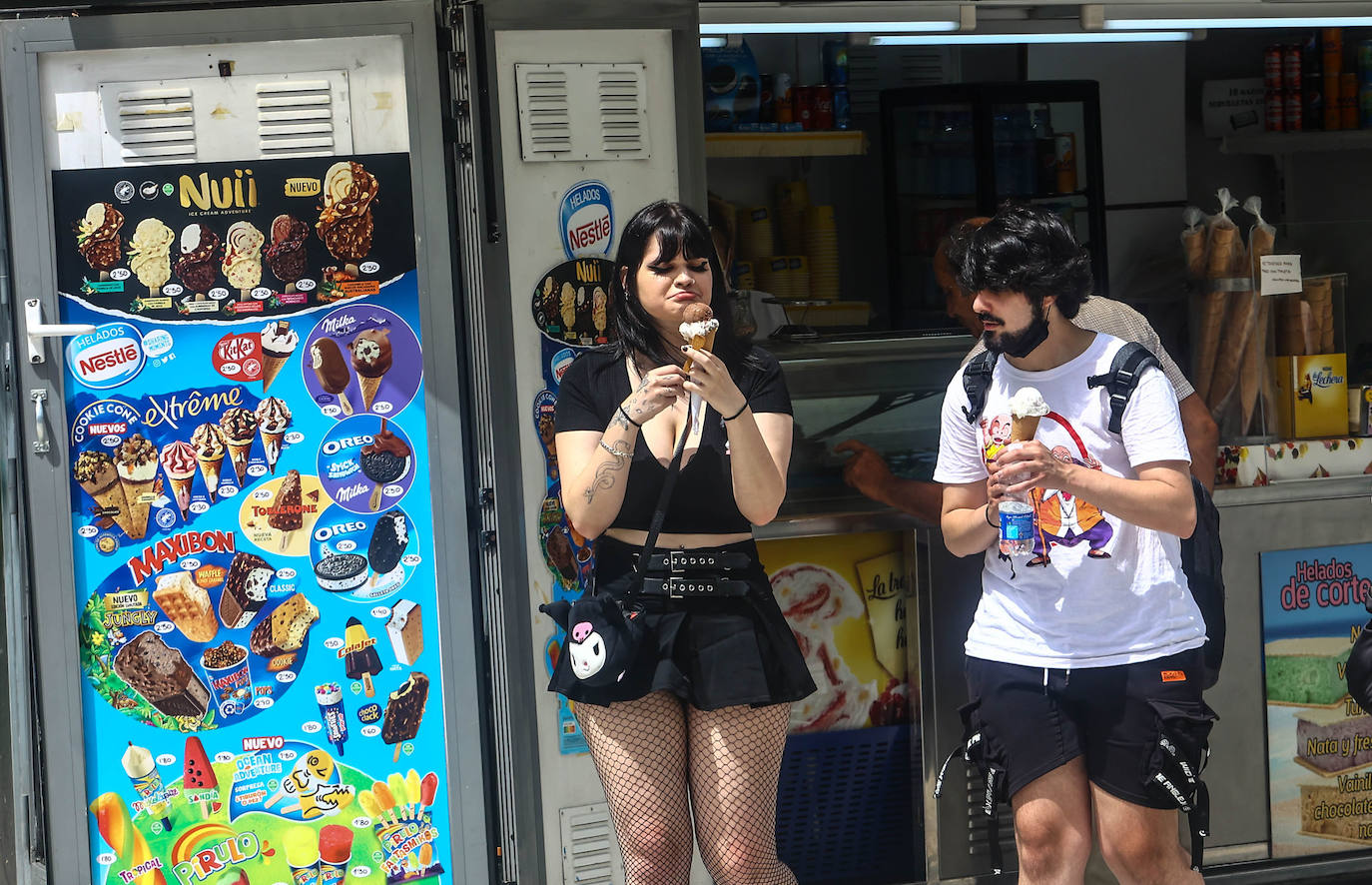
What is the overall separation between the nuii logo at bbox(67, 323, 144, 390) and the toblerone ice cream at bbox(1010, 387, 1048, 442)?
83.5 inches

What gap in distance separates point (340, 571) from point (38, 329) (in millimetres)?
932

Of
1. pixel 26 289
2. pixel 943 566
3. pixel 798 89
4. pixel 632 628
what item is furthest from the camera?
pixel 798 89

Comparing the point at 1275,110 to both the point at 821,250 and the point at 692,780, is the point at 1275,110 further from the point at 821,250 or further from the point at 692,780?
the point at 692,780

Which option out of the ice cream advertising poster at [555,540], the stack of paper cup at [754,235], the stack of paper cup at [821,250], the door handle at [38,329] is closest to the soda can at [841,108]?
the stack of paper cup at [821,250]

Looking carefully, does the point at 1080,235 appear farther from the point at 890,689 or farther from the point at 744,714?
the point at 744,714

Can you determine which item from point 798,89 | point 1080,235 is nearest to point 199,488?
point 798,89

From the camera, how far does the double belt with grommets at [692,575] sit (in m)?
2.64

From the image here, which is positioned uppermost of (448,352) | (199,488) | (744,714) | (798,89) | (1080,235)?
(798,89)

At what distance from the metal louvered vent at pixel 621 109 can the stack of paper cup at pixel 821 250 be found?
2242mm

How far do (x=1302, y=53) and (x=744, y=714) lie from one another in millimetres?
4387

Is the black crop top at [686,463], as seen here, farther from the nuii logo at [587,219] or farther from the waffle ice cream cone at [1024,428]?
the nuii logo at [587,219]

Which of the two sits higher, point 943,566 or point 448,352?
point 448,352

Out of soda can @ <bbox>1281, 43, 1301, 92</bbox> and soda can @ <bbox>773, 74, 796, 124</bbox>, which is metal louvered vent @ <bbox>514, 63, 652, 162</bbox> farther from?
soda can @ <bbox>1281, 43, 1301, 92</bbox>

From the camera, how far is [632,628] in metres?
2.59
